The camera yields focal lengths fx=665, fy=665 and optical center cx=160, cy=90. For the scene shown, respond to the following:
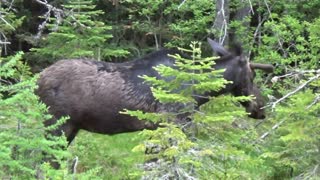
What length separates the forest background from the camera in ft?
17.4

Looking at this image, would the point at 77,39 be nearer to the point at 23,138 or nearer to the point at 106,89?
the point at 106,89

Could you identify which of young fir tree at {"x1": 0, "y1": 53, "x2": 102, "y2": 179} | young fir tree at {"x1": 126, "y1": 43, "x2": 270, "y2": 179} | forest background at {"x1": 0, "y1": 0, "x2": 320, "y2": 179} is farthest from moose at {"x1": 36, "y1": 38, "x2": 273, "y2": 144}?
young fir tree at {"x1": 126, "y1": 43, "x2": 270, "y2": 179}

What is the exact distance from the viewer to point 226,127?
19.6 ft

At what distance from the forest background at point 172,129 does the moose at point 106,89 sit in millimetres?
292

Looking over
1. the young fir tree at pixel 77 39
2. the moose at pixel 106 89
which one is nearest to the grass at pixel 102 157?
the moose at pixel 106 89

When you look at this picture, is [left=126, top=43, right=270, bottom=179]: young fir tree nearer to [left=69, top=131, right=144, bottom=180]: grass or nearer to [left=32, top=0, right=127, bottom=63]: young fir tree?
[left=69, top=131, right=144, bottom=180]: grass

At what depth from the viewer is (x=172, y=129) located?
5219 millimetres

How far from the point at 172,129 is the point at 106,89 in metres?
3.16

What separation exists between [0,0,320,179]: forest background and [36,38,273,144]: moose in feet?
0.96

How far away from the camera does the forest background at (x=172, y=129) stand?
17.4 ft

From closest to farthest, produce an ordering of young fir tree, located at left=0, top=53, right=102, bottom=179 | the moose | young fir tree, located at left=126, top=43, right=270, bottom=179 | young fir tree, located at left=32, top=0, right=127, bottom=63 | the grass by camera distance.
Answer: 1. young fir tree, located at left=0, top=53, right=102, bottom=179
2. young fir tree, located at left=126, top=43, right=270, bottom=179
3. the moose
4. the grass
5. young fir tree, located at left=32, top=0, right=127, bottom=63

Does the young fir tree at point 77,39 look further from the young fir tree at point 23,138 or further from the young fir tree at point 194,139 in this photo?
the young fir tree at point 194,139

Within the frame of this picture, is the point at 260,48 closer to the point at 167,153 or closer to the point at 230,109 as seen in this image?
the point at 230,109

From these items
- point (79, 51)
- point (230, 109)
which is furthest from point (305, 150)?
point (79, 51)
